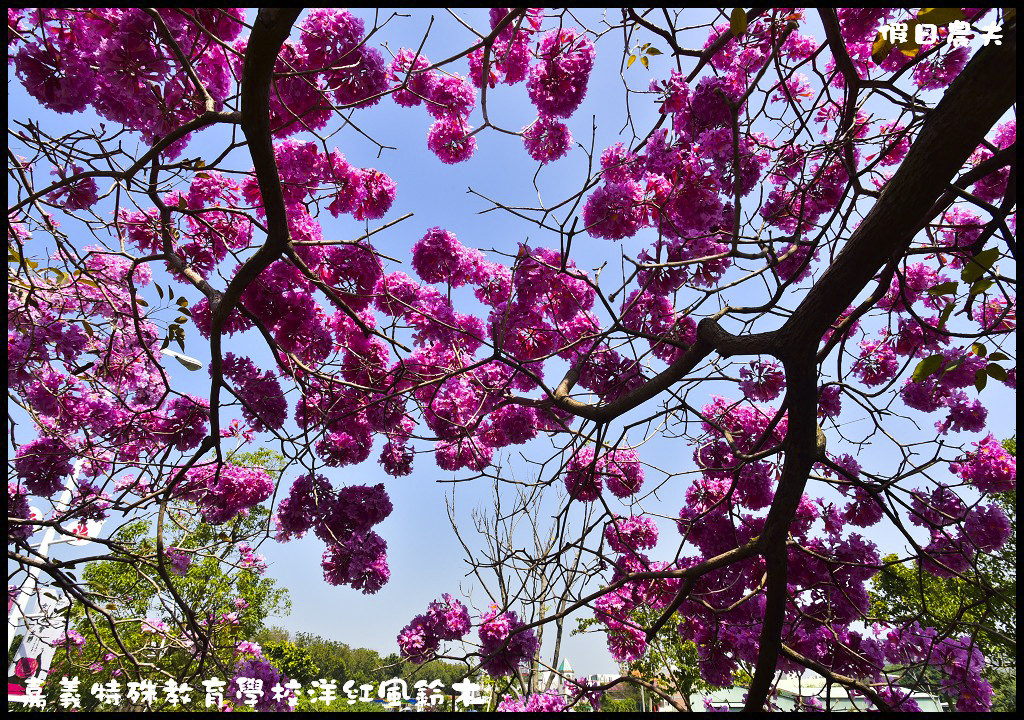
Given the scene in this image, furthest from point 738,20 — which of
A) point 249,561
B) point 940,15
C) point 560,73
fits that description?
point 249,561

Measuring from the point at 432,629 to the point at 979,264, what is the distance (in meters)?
3.01

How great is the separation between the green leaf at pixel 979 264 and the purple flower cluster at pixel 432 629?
2876mm

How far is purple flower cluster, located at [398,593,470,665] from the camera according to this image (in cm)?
316

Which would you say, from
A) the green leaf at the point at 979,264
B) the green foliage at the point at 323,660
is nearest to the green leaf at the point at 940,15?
the green leaf at the point at 979,264

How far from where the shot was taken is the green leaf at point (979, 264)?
1.24 meters

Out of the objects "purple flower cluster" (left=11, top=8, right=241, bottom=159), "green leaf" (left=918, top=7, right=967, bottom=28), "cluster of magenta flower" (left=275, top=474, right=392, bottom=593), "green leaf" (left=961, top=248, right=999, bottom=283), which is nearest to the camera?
"green leaf" (left=918, top=7, right=967, bottom=28)

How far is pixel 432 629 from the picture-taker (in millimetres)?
3205

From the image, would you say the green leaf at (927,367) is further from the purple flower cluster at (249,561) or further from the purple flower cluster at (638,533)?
the purple flower cluster at (249,561)

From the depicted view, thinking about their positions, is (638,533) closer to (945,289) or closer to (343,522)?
(343,522)

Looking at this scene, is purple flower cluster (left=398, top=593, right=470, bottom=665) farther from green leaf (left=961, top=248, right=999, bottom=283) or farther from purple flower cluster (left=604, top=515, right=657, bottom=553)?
green leaf (left=961, top=248, right=999, bottom=283)

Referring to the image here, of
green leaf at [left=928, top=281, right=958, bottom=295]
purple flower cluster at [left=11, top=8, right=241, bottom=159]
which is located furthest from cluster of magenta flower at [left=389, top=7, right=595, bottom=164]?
green leaf at [left=928, top=281, right=958, bottom=295]

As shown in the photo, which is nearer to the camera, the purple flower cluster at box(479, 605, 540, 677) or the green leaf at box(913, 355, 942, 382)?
the green leaf at box(913, 355, 942, 382)

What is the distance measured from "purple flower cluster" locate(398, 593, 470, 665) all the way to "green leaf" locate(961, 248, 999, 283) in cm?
288

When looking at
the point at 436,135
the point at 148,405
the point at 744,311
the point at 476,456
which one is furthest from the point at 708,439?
the point at 148,405
